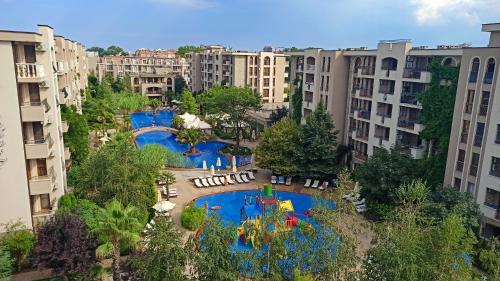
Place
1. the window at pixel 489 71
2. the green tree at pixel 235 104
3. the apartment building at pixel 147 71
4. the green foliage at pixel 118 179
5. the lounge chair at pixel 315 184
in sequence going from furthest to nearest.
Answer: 1. the apartment building at pixel 147 71
2. the green tree at pixel 235 104
3. the lounge chair at pixel 315 184
4. the green foliage at pixel 118 179
5. the window at pixel 489 71

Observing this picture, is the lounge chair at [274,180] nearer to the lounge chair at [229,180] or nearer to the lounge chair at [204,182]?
the lounge chair at [229,180]

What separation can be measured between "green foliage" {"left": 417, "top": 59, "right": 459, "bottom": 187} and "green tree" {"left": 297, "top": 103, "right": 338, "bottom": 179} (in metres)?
8.13

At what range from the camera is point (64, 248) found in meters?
17.3

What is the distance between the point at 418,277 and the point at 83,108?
48720 mm

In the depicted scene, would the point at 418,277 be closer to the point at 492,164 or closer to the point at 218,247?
the point at 218,247

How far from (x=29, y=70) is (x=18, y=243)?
30.9 feet

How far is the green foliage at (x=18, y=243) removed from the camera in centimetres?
1992

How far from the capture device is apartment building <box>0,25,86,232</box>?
20250 mm

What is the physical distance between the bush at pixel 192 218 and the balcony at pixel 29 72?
1305cm

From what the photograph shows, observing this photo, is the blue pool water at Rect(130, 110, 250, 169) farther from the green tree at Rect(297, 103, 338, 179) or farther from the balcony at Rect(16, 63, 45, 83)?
the balcony at Rect(16, 63, 45, 83)

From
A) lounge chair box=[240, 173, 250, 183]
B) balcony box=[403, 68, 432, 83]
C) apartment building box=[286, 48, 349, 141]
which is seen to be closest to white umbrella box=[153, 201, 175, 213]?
lounge chair box=[240, 173, 250, 183]

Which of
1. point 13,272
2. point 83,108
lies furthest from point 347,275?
point 83,108

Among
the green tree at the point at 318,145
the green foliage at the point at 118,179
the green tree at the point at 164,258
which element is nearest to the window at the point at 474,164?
the green tree at the point at 318,145

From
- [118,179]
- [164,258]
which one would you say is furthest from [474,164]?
[118,179]
